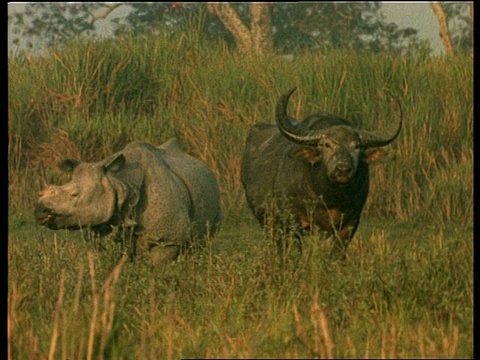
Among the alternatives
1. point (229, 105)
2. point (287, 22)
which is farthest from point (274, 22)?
point (229, 105)

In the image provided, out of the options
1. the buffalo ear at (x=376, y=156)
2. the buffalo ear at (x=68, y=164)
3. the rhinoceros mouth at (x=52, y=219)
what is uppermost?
the buffalo ear at (x=376, y=156)

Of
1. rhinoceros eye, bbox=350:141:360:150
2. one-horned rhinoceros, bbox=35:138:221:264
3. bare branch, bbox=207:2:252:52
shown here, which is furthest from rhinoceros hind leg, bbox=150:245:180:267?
bare branch, bbox=207:2:252:52

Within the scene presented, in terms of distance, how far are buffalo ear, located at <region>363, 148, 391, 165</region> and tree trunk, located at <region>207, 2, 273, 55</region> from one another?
14.2m

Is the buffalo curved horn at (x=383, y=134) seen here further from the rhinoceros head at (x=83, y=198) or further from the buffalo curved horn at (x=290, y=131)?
the rhinoceros head at (x=83, y=198)

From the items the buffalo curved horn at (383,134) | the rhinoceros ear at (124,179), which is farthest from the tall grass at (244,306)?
the buffalo curved horn at (383,134)

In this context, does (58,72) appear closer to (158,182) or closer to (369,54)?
(369,54)

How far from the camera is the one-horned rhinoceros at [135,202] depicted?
8.54 m

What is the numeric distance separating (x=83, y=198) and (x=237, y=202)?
5428mm

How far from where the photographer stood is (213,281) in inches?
289

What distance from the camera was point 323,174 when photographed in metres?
9.30

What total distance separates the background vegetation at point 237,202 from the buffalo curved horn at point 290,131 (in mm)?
551

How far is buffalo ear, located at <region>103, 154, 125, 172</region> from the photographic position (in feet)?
28.9

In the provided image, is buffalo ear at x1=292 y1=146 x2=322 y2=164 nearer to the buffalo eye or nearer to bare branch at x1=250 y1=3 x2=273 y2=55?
the buffalo eye

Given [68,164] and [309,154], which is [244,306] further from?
[309,154]
